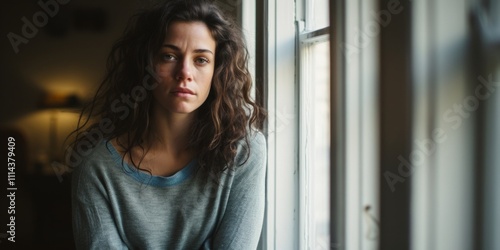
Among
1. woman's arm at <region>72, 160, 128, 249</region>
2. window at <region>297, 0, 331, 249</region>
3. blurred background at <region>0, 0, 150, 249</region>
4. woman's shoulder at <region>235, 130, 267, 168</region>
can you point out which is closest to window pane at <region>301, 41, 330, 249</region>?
window at <region>297, 0, 331, 249</region>

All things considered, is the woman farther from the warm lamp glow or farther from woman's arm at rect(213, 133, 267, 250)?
the warm lamp glow

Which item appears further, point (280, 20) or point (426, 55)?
point (280, 20)

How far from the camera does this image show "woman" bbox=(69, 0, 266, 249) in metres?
1.03

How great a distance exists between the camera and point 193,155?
1.12 metres

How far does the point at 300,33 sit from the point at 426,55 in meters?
0.78

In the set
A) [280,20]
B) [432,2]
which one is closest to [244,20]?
[280,20]

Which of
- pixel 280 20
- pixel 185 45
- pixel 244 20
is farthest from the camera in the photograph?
pixel 244 20

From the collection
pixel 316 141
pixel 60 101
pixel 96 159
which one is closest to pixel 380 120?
pixel 316 141

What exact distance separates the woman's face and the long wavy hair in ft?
0.08

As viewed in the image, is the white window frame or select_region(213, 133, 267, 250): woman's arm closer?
select_region(213, 133, 267, 250): woman's arm

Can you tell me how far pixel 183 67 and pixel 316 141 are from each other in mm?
496

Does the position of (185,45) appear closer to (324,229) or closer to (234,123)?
(234,123)

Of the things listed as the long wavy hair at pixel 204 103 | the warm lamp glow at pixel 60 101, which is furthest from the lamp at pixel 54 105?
the long wavy hair at pixel 204 103

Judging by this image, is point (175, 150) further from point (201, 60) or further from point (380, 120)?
point (380, 120)
